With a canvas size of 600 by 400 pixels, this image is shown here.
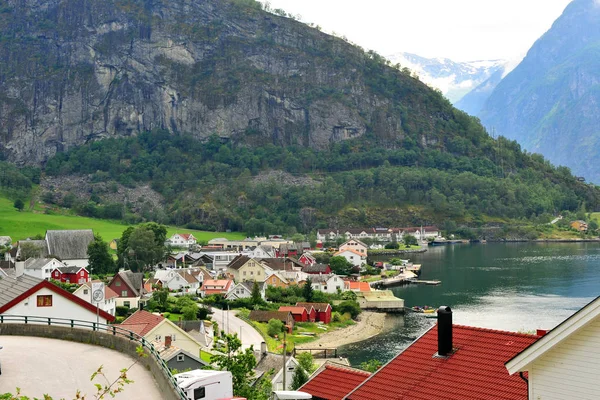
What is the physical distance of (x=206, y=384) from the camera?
10219 mm

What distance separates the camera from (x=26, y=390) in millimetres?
9758

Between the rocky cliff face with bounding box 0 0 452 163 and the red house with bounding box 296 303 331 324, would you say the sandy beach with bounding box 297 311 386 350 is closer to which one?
the red house with bounding box 296 303 331 324

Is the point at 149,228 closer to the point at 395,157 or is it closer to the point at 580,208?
the point at 395,157

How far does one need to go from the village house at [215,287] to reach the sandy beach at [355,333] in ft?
39.5

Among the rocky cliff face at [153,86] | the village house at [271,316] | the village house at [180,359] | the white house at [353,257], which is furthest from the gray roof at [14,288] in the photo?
the rocky cliff face at [153,86]

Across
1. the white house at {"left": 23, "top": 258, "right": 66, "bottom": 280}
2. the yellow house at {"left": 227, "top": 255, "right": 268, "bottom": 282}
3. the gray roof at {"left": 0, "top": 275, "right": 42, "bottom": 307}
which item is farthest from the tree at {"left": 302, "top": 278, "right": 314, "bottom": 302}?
the gray roof at {"left": 0, "top": 275, "right": 42, "bottom": 307}

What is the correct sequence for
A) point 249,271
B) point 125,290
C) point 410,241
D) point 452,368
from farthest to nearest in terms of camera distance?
point 410,241 → point 249,271 → point 125,290 → point 452,368

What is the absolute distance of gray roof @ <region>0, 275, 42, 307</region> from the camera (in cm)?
2014

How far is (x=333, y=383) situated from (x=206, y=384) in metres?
3.68

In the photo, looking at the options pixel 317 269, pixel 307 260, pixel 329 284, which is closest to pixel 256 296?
pixel 329 284

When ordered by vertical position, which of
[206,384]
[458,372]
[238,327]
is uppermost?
[458,372]

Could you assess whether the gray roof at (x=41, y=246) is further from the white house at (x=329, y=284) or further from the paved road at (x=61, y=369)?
the paved road at (x=61, y=369)

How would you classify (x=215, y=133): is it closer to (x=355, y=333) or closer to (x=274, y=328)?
(x=355, y=333)

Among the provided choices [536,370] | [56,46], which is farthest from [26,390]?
[56,46]
